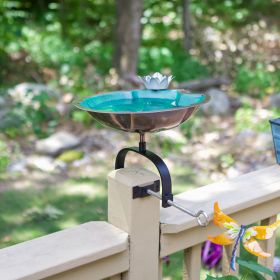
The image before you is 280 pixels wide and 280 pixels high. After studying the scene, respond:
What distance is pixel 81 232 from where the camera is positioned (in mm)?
1474

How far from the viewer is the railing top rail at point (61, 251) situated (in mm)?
1306

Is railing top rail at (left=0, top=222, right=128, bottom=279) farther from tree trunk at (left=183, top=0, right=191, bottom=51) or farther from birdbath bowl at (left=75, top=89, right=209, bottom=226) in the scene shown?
tree trunk at (left=183, top=0, right=191, bottom=51)

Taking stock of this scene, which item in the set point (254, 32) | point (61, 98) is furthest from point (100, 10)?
point (61, 98)

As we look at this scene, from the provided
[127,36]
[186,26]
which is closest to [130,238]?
[127,36]

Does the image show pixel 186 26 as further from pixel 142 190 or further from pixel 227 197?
pixel 142 190

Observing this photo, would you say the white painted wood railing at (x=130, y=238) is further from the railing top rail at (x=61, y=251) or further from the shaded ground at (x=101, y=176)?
the shaded ground at (x=101, y=176)

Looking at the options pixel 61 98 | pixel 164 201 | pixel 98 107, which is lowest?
pixel 61 98

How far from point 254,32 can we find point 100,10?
6.81 feet

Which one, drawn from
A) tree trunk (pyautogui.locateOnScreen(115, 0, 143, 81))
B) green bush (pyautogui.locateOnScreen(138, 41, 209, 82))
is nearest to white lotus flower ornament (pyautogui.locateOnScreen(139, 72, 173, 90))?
tree trunk (pyautogui.locateOnScreen(115, 0, 143, 81))

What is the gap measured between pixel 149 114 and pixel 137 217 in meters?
0.26

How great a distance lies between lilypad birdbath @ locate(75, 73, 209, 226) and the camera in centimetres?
145

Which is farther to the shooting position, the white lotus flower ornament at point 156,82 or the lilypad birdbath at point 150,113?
the white lotus flower ornament at point 156,82

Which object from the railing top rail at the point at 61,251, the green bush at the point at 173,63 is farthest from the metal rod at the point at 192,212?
the green bush at the point at 173,63

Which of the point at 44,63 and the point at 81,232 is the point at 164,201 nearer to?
the point at 81,232
